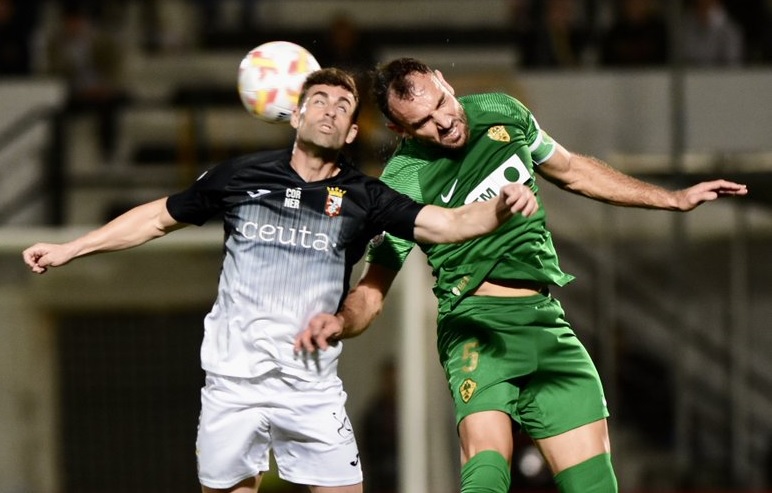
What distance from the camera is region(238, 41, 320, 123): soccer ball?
4.11m

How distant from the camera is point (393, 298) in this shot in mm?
9086

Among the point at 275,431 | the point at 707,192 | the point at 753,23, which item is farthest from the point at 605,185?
the point at 753,23

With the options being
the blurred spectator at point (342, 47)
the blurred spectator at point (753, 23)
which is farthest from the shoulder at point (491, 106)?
the blurred spectator at point (753, 23)

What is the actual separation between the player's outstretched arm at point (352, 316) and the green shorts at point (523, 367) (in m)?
0.23

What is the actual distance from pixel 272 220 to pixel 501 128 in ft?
2.39

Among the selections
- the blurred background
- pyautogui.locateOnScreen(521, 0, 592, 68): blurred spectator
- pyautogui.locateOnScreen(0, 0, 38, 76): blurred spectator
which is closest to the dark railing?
the blurred background

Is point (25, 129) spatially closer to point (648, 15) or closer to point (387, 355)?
point (387, 355)

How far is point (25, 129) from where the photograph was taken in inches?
384

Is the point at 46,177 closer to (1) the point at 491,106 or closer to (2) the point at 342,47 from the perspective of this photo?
(2) the point at 342,47

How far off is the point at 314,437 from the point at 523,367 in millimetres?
622

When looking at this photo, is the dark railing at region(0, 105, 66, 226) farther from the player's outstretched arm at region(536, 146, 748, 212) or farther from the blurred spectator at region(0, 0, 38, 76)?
the player's outstretched arm at region(536, 146, 748, 212)

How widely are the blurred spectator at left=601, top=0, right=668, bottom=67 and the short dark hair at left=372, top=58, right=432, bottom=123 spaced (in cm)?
648

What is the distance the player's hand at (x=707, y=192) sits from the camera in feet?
12.7

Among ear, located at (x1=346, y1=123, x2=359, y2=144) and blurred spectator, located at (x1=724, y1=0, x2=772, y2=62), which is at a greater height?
blurred spectator, located at (x1=724, y1=0, x2=772, y2=62)
